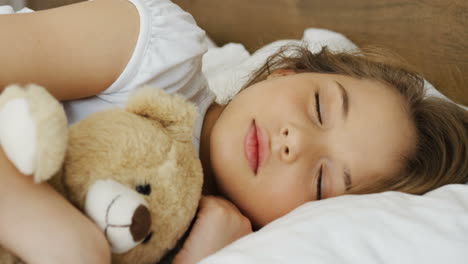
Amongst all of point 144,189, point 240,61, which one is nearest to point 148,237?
point 144,189

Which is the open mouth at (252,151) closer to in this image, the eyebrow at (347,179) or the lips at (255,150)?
the lips at (255,150)

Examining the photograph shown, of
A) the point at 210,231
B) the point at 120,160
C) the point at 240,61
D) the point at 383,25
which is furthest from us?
the point at 240,61

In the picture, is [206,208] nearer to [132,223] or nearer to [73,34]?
[132,223]

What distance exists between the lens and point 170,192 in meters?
0.58

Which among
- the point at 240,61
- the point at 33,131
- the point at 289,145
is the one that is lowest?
the point at 240,61

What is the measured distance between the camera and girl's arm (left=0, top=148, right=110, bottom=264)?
0.46 metres

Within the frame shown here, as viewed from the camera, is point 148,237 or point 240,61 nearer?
point 148,237

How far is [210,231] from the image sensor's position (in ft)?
2.31

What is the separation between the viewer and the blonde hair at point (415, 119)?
0.82m

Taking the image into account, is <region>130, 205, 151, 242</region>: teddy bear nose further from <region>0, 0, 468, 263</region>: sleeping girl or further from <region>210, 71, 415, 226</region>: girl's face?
<region>210, 71, 415, 226</region>: girl's face

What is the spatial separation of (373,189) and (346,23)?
0.67 meters

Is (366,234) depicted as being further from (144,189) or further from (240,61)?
(240,61)

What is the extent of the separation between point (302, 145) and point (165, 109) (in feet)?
0.86

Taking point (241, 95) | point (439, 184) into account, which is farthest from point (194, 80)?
point (439, 184)
